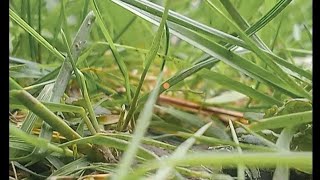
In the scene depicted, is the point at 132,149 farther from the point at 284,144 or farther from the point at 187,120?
the point at 187,120

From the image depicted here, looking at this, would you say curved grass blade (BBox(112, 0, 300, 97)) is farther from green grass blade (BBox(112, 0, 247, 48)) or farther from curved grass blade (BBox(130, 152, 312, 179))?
curved grass blade (BBox(130, 152, 312, 179))

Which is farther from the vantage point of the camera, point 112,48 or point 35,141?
point 112,48

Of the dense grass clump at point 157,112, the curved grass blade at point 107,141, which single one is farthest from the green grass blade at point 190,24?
the curved grass blade at point 107,141

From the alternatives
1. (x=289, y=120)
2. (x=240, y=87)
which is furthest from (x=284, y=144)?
(x=240, y=87)

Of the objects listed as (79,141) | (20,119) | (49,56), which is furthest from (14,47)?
(79,141)

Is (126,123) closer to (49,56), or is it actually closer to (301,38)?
(49,56)

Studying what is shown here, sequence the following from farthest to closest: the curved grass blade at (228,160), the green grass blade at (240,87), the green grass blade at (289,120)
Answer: the green grass blade at (240,87) < the green grass blade at (289,120) < the curved grass blade at (228,160)

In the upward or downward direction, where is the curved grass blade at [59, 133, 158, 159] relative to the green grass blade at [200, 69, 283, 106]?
→ downward

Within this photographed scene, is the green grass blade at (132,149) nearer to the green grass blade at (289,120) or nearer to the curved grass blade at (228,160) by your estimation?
the curved grass blade at (228,160)

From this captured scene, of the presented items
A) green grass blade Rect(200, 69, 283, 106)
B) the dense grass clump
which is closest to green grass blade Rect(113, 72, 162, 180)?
the dense grass clump

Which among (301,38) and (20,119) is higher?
(301,38)
